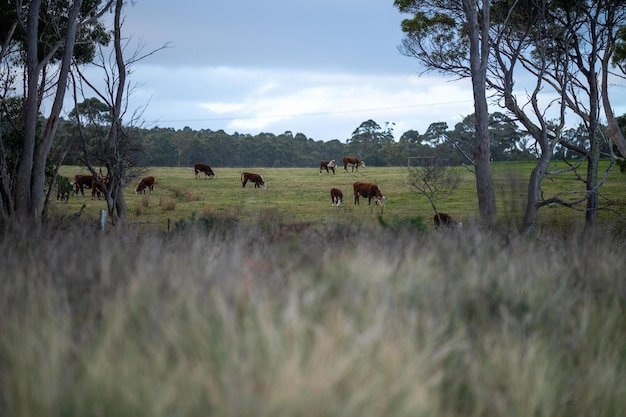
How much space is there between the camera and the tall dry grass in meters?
2.70

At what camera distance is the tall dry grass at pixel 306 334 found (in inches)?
106

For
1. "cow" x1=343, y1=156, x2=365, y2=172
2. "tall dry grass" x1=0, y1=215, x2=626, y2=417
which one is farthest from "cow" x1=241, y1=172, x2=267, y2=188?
"tall dry grass" x1=0, y1=215, x2=626, y2=417

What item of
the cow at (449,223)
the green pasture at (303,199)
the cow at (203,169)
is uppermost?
the cow at (203,169)

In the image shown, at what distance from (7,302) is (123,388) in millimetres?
1540

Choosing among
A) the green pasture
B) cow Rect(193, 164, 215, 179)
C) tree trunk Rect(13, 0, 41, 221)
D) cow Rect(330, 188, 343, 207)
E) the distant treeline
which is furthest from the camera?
the distant treeline

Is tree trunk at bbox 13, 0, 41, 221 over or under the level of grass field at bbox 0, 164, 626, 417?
over

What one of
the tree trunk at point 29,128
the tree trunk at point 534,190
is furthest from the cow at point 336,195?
the tree trunk at point 29,128

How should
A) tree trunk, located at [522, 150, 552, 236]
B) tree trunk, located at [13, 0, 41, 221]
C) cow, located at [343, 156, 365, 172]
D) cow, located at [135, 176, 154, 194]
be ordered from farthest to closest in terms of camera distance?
1. cow, located at [343, 156, 365, 172]
2. cow, located at [135, 176, 154, 194]
3. tree trunk, located at [522, 150, 552, 236]
4. tree trunk, located at [13, 0, 41, 221]

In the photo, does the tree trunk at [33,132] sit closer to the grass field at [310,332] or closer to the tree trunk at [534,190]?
the grass field at [310,332]

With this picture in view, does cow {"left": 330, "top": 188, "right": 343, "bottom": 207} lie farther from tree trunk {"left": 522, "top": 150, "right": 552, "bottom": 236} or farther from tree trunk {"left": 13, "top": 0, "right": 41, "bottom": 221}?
tree trunk {"left": 13, "top": 0, "right": 41, "bottom": 221}

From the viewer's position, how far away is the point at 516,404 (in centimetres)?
334

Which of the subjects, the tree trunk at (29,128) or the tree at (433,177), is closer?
the tree trunk at (29,128)

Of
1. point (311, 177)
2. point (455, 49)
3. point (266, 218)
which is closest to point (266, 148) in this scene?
point (311, 177)

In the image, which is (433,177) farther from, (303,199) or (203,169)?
(203,169)
